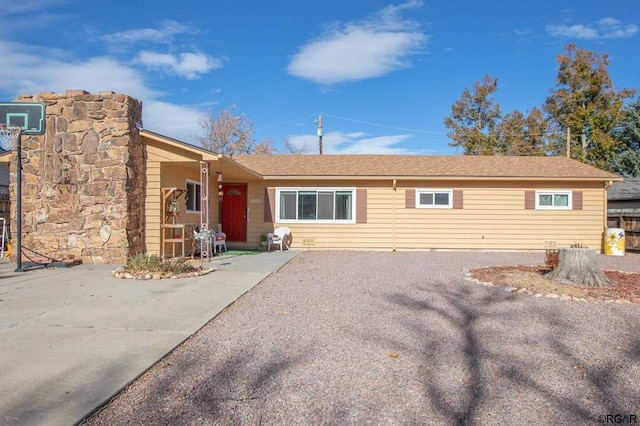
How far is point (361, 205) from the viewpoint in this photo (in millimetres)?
14523

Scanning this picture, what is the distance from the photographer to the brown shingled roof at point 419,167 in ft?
46.6

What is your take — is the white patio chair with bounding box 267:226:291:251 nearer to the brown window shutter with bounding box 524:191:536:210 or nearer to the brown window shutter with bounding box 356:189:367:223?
the brown window shutter with bounding box 356:189:367:223

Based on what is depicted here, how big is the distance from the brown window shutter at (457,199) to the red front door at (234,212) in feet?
22.2

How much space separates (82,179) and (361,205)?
26.1 feet

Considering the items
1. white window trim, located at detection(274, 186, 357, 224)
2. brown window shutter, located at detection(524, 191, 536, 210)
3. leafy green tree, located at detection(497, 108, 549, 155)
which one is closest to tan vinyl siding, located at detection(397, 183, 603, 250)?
brown window shutter, located at detection(524, 191, 536, 210)

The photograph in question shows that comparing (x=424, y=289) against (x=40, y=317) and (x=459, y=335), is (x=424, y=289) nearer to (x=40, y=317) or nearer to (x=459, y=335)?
(x=459, y=335)

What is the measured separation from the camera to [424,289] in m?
7.36

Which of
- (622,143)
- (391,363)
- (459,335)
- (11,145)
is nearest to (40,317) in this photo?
(391,363)

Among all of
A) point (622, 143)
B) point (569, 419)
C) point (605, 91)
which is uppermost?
point (605, 91)

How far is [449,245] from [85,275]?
10490 mm

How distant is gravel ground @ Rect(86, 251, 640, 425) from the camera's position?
3018mm

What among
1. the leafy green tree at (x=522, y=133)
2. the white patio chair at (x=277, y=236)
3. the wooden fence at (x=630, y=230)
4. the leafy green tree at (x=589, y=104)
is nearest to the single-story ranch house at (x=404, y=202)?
the white patio chair at (x=277, y=236)

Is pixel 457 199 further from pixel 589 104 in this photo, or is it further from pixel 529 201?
pixel 589 104

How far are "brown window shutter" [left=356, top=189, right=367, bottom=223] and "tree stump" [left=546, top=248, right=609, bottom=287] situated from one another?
23.4 ft
